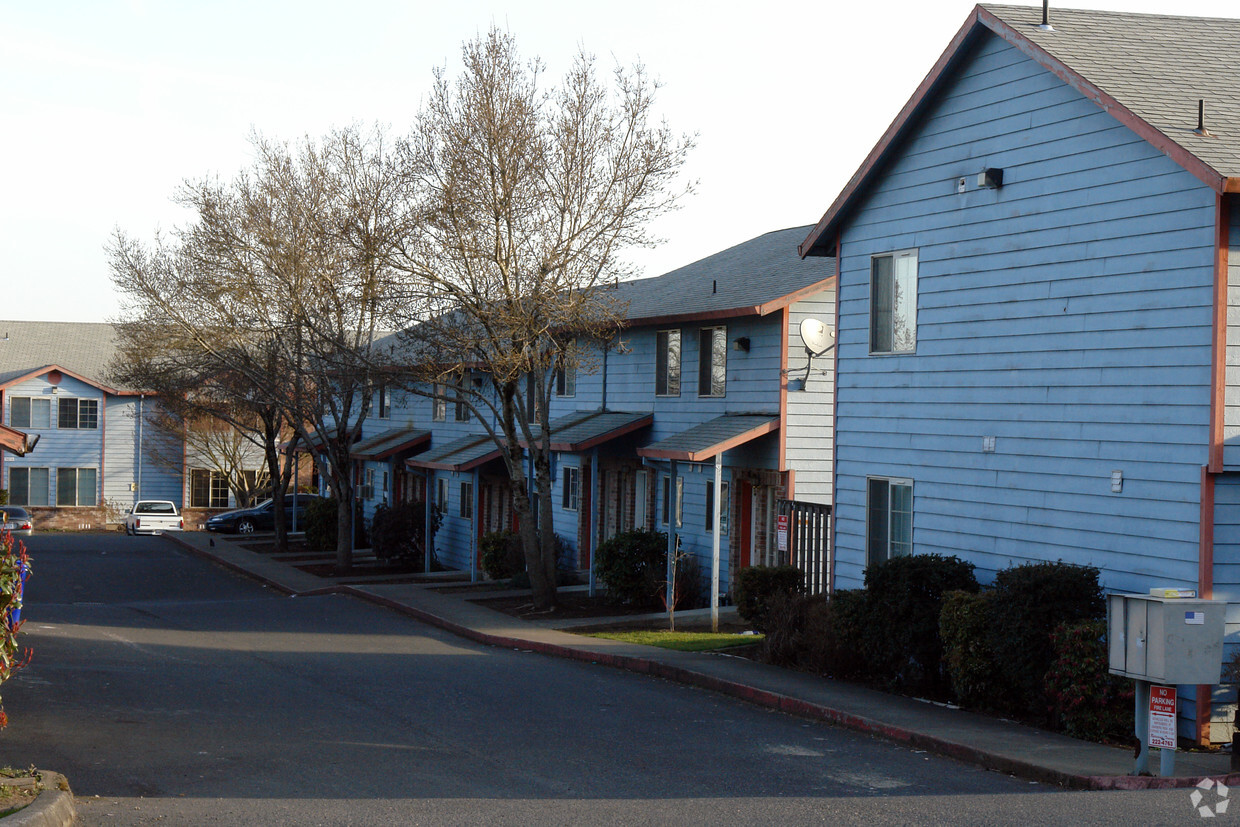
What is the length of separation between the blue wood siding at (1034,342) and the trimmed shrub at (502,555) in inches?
461

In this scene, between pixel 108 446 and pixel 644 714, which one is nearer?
pixel 644 714

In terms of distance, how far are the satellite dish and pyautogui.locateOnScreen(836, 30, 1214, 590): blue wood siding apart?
2.33m

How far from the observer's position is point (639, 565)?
21922 millimetres

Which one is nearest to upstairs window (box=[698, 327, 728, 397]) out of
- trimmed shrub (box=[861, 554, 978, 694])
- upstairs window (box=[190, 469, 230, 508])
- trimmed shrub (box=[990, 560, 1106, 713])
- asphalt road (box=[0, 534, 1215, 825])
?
asphalt road (box=[0, 534, 1215, 825])

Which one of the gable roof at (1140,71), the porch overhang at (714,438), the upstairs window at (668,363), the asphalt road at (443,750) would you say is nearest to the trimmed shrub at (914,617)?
the asphalt road at (443,750)

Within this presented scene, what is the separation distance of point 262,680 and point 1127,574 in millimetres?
9719

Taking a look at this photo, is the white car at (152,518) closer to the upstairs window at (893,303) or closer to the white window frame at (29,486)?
the white window frame at (29,486)

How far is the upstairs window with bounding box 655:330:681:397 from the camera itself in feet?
76.7

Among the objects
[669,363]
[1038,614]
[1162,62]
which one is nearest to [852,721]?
[1038,614]

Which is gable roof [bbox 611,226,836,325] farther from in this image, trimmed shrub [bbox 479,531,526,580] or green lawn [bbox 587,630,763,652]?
trimmed shrub [bbox 479,531,526,580]

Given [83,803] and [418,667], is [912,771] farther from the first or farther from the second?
[418,667]

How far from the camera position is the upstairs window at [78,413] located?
54.0 metres

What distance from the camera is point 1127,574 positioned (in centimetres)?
1148

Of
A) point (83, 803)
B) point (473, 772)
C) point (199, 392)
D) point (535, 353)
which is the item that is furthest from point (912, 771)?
point (199, 392)
